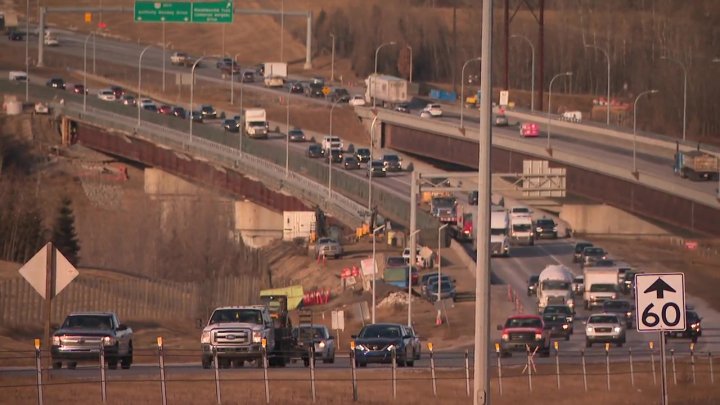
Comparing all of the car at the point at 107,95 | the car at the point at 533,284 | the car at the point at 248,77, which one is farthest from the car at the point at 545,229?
the car at the point at 248,77

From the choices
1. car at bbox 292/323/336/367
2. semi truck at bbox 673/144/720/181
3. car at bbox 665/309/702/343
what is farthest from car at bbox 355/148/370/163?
car at bbox 292/323/336/367

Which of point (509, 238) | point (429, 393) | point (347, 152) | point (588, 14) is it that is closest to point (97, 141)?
point (347, 152)

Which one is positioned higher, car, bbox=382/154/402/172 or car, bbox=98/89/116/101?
car, bbox=98/89/116/101

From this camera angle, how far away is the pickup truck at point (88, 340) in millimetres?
39781

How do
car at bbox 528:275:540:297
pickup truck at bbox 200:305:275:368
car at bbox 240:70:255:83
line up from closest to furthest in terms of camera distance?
pickup truck at bbox 200:305:275:368, car at bbox 528:275:540:297, car at bbox 240:70:255:83

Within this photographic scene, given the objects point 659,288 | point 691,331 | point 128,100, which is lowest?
point 691,331

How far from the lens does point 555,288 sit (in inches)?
3034

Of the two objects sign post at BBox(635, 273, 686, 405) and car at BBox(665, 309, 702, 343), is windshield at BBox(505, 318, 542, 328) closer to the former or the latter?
car at BBox(665, 309, 702, 343)

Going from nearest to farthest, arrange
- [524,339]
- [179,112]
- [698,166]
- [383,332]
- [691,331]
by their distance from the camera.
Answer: [383,332] < [524,339] < [691,331] < [698,166] < [179,112]

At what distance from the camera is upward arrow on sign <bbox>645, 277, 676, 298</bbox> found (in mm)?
27797

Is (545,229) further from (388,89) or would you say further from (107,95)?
(107,95)

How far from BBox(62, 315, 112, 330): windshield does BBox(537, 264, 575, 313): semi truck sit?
36580 mm

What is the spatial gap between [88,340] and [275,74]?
130m

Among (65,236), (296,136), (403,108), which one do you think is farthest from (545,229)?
(403,108)
